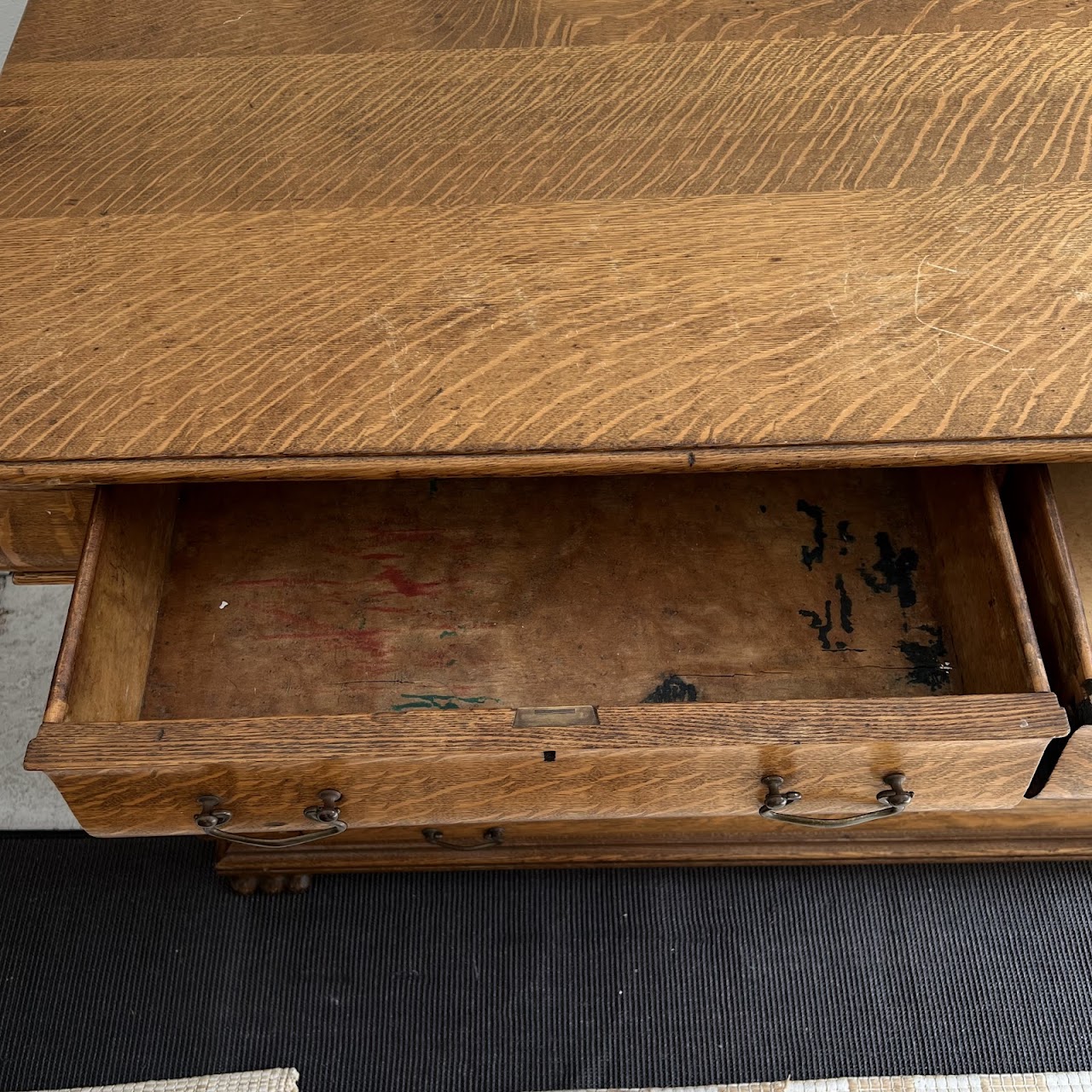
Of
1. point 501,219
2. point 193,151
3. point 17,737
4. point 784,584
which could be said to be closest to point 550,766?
point 784,584

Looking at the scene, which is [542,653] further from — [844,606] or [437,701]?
[844,606]

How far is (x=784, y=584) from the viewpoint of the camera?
91 cm

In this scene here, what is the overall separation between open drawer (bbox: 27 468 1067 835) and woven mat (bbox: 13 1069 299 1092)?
295 mm

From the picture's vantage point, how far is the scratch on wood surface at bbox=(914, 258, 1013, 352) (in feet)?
2.42

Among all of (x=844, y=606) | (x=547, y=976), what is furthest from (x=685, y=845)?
(x=844, y=606)

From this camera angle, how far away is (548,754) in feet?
2.31

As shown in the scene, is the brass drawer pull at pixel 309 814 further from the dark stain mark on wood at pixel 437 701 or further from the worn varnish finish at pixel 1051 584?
the worn varnish finish at pixel 1051 584

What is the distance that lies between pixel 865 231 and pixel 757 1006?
0.69 metres

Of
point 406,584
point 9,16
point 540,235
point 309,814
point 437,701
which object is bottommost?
point 309,814

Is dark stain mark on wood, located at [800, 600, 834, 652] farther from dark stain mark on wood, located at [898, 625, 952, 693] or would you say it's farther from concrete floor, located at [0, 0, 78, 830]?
concrete floor, located at [0, 0, 78, 830]

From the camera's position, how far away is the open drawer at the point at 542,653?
2.31ft

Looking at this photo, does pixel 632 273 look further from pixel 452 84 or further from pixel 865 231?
pixel 452 84

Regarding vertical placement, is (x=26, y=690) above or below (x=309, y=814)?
above

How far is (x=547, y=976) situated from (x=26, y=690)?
26.4 inches
